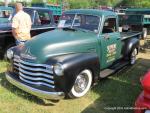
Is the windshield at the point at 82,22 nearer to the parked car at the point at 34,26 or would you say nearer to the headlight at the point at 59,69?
the headlight at the point at 59,69

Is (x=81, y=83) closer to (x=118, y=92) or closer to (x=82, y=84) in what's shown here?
(x=82, y=84)

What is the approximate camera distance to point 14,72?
636 cm

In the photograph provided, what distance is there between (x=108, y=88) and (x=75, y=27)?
1696 millimetres

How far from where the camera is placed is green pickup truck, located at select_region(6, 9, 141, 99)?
17.9 ft

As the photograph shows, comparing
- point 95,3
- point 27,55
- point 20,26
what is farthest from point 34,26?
point 95,3

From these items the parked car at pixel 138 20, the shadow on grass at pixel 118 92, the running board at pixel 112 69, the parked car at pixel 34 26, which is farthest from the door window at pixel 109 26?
the parked car at pixel 138 20

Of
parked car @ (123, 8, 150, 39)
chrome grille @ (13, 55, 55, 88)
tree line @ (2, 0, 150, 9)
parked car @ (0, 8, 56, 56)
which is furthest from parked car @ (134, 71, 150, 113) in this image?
tree line @ (2, 0, 150, 9)

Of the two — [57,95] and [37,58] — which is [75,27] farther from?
[57,95]

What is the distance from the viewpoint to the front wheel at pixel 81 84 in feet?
19.4

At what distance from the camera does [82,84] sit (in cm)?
611

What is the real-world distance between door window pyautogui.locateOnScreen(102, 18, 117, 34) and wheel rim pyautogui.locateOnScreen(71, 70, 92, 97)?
1.50m

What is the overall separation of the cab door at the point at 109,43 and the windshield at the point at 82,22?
0.24m

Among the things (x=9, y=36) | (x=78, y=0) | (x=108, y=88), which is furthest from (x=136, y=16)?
(x=78, y=0)

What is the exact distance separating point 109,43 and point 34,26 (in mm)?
3489
